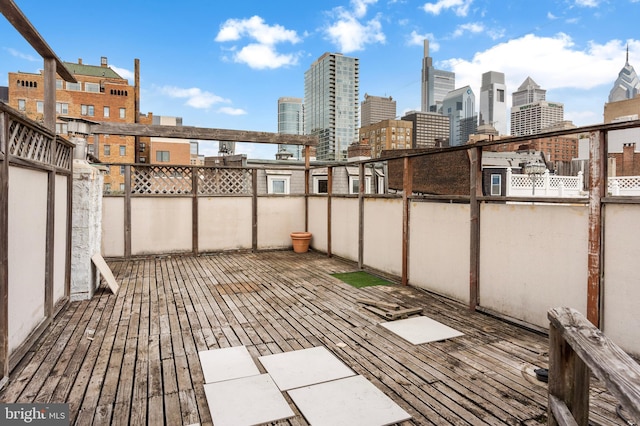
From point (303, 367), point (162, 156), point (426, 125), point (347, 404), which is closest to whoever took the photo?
point (347, 404)

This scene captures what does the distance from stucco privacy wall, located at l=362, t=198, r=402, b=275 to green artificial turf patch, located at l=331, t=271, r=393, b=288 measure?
0.22m

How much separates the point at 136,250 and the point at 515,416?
7.71 meters

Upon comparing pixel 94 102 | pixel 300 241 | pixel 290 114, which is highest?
pixel 290 114

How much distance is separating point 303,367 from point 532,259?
2502 mm

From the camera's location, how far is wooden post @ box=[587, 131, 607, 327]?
119 inches

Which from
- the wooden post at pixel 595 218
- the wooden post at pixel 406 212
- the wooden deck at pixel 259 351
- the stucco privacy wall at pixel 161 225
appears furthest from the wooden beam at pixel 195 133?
the wooden post at pixel 595 218

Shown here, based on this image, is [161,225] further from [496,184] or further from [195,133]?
[496,184]

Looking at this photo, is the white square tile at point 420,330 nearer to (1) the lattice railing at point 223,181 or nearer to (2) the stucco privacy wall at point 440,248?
(2) the stucco privacy wall at point 440,248

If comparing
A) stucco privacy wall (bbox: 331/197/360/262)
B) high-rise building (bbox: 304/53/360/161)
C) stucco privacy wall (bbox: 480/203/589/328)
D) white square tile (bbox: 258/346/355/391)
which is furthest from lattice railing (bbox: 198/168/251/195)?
high-rise building (bbox: 304/53/360/161)

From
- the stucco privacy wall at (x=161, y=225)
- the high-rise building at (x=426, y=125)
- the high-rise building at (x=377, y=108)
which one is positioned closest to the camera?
the stucco privacy wall at (x=161, y=225)

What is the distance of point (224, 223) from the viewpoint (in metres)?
8.64

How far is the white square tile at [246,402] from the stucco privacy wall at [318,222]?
18.9ft

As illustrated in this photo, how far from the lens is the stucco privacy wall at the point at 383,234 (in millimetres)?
5734

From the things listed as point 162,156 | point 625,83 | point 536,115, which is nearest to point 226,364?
point 162,156
